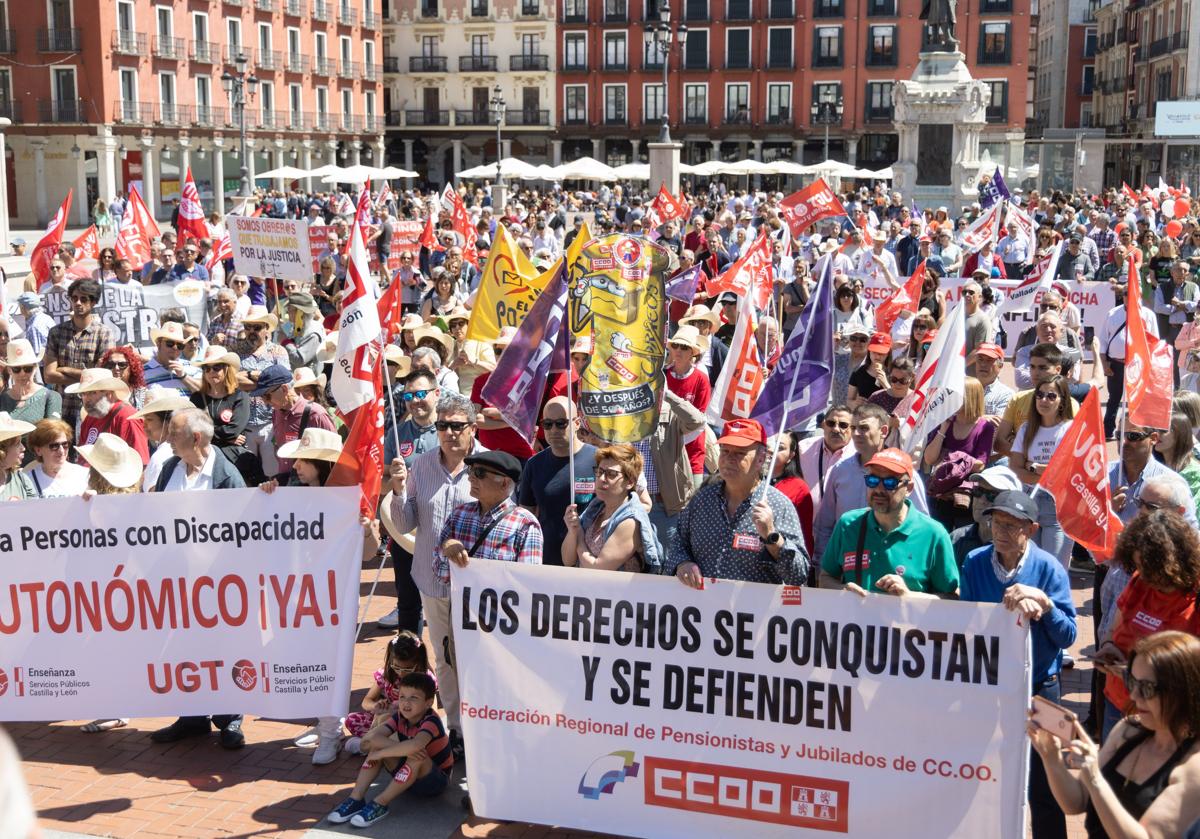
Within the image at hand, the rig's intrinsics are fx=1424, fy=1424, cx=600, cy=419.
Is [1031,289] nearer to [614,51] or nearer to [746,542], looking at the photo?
[746,542]

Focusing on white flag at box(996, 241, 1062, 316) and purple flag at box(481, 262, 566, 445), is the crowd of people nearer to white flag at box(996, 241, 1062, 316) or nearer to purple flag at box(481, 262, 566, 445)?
purple flag at box(481, 262, 566, 445)

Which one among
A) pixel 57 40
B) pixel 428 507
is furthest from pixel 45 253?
pixel 57 40

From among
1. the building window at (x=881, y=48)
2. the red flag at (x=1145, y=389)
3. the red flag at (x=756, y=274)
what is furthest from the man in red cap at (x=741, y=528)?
the building window at (x=881, y=48)

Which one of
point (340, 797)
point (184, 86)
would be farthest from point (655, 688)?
point (184, 86)

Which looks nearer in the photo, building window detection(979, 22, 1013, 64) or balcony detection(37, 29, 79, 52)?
balcony detection(37, 29, 79, 52)

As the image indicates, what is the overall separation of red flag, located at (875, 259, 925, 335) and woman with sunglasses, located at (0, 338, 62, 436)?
23.4ft

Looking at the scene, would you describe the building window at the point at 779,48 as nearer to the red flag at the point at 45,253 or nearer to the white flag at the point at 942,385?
the red flag at the point at 45,253

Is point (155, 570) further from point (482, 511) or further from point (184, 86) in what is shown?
point (184, 86)

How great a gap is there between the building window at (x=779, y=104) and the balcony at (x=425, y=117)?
18.2 m

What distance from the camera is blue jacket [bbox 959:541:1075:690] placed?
5297 mm

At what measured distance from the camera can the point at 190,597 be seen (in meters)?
6.65

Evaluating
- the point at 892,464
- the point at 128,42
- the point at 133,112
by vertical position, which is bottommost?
the point at 892,464

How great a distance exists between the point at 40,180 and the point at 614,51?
3195 centimetres

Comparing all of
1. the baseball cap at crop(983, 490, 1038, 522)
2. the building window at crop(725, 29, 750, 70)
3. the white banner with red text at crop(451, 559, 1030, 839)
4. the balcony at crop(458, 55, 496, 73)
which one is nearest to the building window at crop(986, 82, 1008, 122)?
the building window at crop(725, 29, 750, 70)
